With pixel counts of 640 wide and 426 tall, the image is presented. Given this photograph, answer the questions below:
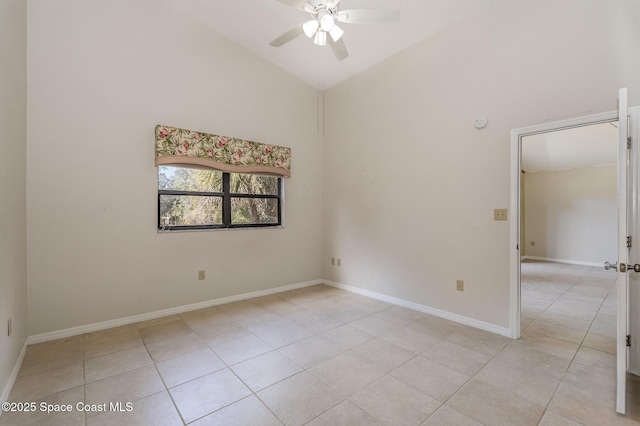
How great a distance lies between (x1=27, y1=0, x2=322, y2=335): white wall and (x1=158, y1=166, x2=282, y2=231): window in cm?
14

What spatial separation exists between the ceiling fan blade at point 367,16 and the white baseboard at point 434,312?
299 centimetres

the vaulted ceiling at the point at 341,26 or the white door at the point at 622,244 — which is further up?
the vaulted ceiling at the point at 341,26

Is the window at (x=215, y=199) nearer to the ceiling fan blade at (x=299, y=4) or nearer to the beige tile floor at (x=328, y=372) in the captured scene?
the beige tile floor at (x=328, y=372)

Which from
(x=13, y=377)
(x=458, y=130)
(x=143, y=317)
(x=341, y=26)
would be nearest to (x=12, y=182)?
(x=13, y=377)

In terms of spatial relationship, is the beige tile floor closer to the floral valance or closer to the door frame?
the door frame

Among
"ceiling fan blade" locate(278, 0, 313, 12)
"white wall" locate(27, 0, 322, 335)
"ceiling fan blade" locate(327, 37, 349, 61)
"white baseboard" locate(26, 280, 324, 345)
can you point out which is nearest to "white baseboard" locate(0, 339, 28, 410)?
"white baseboard" locate(26, 280, 324, 345)

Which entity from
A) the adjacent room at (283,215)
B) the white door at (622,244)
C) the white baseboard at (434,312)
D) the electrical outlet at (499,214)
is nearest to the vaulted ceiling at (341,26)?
the adjacent room at (283,215)

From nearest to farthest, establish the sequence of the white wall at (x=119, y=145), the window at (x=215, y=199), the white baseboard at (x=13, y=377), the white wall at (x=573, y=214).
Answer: the white baseboard at (x=13, y=377) → the white wall at (x=119, y=145) → the window at (x=215, y=199) → the white wall at (x=573, y=214)

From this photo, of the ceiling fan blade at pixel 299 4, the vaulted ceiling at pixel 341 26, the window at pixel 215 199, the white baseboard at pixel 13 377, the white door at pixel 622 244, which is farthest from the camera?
the window at pixel 215 199

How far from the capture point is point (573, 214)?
21.6ft

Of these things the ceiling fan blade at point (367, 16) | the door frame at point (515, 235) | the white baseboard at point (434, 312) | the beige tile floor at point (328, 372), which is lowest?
Result: the beige tile floor at point (328, 372)

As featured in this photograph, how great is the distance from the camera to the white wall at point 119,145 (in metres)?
2.67

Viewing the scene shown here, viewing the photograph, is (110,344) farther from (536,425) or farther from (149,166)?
(536,425)

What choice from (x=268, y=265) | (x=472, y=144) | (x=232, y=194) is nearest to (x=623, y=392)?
(x=472, y=144)
